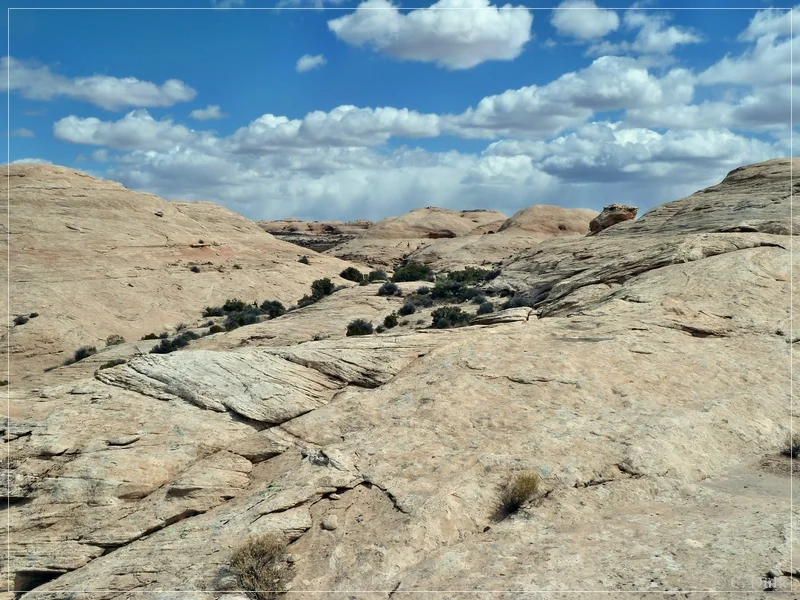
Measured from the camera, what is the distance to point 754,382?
10602 mm

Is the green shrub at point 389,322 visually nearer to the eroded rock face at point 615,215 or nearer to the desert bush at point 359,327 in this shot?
the desert bush at point 359,327

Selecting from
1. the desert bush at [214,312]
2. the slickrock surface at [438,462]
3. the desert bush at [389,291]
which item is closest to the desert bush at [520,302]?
the slickrock surface at [438,462]

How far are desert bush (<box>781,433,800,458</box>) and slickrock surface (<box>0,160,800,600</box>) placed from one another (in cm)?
15

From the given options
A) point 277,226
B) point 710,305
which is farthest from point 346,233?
point 710,305

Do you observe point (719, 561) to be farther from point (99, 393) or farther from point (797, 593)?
point (99, 393)

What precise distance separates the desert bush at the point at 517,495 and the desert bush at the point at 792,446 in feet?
13.1

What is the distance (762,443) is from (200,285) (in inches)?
1265

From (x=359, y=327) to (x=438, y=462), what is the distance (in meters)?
10.6

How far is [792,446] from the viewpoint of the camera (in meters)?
9.14

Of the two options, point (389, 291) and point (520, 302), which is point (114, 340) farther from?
point (520, 302)

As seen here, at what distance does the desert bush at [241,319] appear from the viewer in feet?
88.7

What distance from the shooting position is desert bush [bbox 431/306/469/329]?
705 inches

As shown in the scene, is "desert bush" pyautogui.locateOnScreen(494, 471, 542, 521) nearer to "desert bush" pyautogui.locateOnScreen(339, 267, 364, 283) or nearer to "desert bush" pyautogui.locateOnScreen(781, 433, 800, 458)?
"desert bush" pyautogui.locateOnScreen(781, 433, 800, 458)

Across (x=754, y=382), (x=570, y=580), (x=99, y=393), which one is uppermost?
(x=99, y=393)
